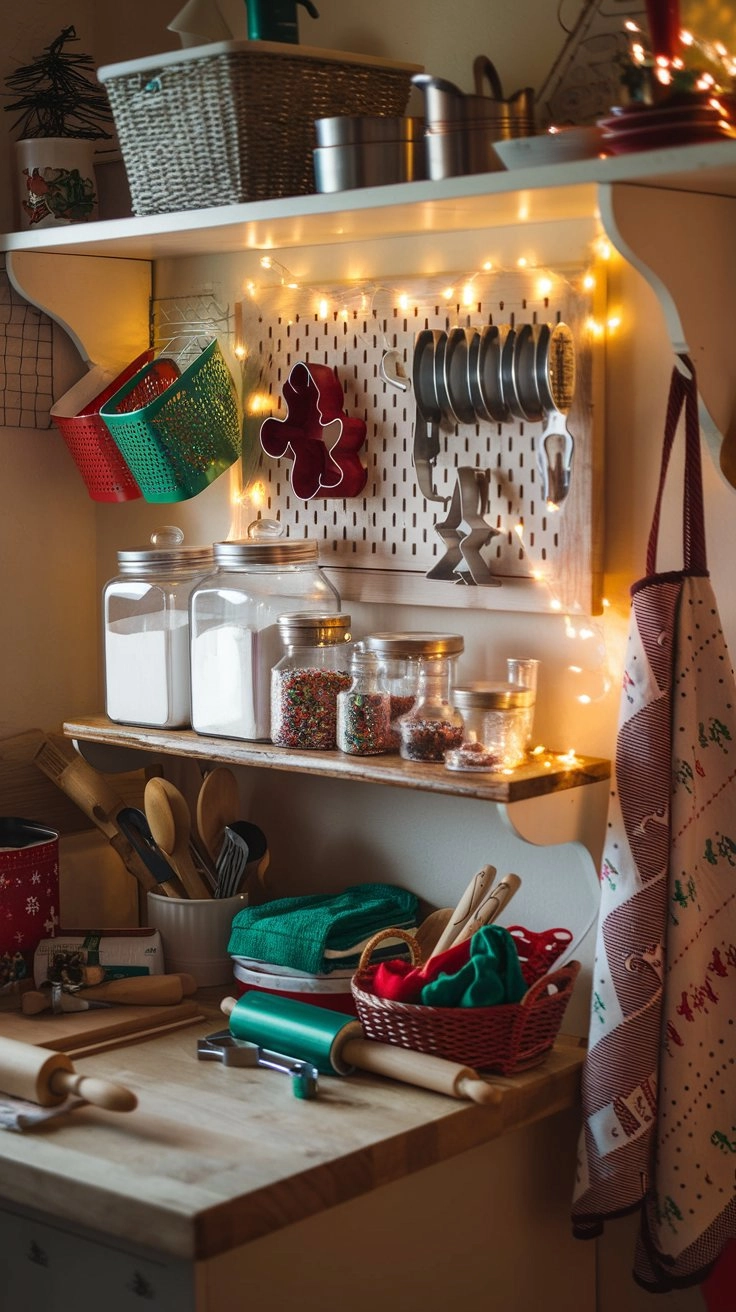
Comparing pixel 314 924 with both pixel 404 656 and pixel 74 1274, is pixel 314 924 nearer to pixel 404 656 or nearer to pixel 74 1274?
pixel 404 656

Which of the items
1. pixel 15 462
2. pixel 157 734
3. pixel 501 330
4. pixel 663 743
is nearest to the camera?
pixel 663 743

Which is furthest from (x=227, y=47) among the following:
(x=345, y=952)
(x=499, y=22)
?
(x=345, y=952)

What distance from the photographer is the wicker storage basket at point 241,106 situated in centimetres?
161

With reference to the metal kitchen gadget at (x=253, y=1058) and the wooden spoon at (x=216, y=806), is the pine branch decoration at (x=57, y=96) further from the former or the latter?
the metal kitchen gadget at (x=253, y=1058)

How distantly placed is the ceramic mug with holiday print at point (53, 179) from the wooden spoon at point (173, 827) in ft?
2.40

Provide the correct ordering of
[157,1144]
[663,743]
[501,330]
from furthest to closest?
[501,330]
[663,743]
[157,1144]

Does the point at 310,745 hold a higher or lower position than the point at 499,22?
lower

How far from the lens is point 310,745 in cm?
175

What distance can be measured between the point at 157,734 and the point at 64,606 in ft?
1.18

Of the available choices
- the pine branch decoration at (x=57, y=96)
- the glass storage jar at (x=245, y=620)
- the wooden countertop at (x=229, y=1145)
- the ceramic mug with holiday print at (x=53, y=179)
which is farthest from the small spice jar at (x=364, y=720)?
the pine branch decoration at (x=57, y=96)

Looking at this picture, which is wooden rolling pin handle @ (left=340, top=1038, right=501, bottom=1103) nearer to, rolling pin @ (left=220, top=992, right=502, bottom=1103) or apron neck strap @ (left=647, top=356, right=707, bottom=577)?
rolling pin @ (left=220, top=992, right=502, bottom=1103)

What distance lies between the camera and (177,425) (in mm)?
1875

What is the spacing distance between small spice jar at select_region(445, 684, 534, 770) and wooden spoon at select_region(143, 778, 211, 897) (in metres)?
0.44

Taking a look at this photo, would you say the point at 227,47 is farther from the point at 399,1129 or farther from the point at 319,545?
the point at 399,1129
